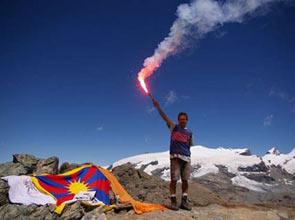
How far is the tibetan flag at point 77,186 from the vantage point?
707 cm

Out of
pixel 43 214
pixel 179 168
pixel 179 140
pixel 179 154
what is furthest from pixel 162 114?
pixel 43 214

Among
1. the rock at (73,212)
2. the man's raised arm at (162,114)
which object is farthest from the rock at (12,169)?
the man's raised arm at (162,114)

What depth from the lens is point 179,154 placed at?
6.67 m

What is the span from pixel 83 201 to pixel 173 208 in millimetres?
2910

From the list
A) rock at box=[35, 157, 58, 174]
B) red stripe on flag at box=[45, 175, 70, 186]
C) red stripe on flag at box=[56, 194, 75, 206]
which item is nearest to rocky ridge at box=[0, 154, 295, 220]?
rock at box=[35, 157, 58, 174]

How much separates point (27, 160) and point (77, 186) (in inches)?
137

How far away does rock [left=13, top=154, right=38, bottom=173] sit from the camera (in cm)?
945

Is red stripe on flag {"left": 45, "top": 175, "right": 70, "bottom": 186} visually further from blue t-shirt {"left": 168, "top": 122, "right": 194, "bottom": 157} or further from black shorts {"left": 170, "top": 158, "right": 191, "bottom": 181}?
blue t-shirt {"left": 168, "top": 122, "right": 194, "bottom": 157}

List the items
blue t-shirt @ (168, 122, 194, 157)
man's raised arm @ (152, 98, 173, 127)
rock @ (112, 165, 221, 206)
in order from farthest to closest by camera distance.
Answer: rock @ (112, 165, 221, 206) < man's raised arm @ (152, 98, 173, 127) < blue t-shirt @ (168, 122, 194, 157)

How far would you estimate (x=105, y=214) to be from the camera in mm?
6590

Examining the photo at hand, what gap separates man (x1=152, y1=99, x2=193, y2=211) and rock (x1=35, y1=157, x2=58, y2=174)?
627 cm

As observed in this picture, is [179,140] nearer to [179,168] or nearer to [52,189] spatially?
[179,168]

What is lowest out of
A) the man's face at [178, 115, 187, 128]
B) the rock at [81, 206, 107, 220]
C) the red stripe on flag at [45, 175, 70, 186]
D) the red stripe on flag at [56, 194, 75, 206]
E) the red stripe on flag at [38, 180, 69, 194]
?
the rock at [81, 206, 107, 220]

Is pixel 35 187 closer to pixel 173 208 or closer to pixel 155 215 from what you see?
pixel 155 215
